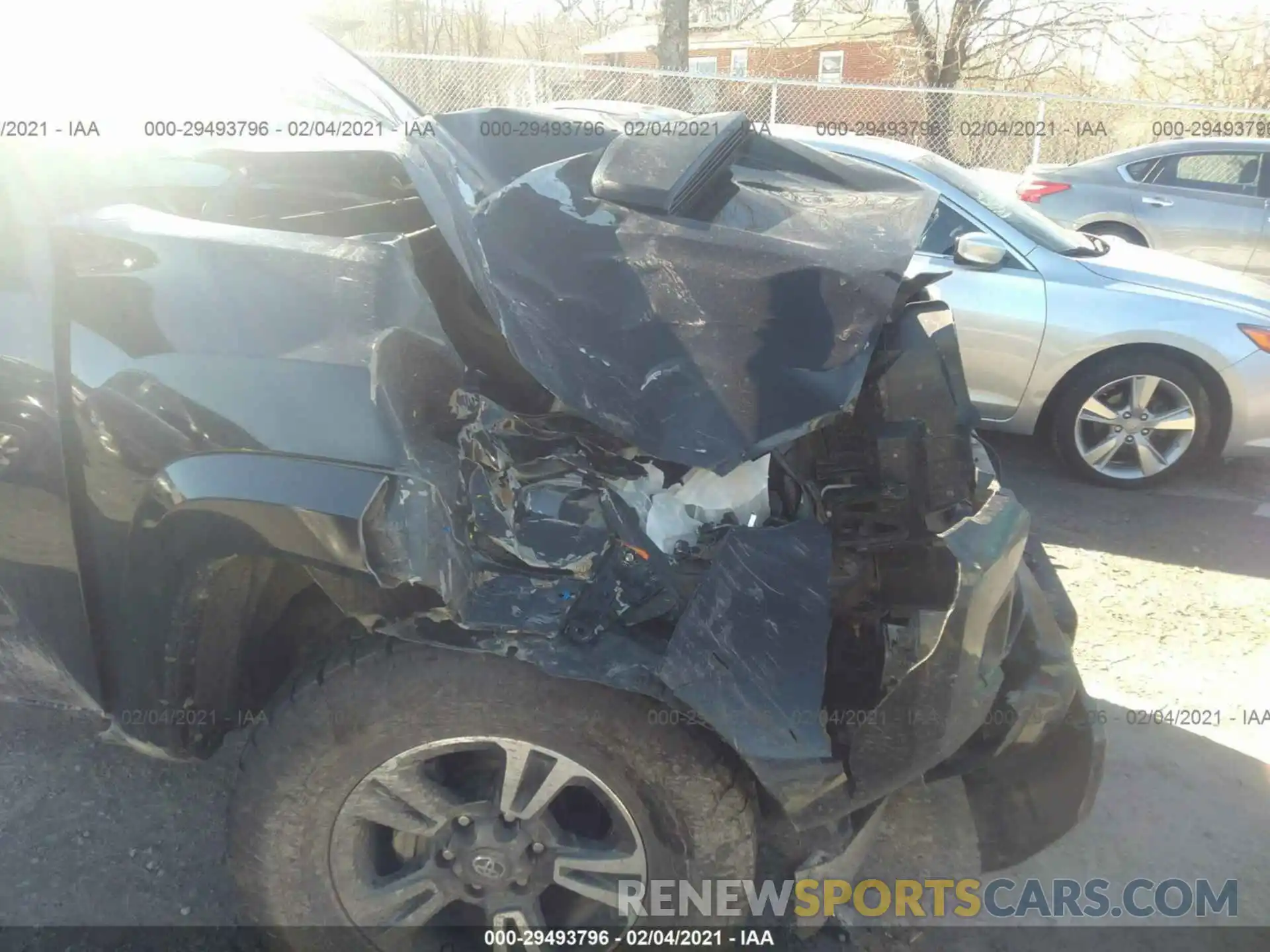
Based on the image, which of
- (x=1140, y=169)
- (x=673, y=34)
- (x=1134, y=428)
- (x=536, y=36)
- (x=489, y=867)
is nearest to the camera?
(x=489, y=867)

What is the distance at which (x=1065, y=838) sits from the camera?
8.91 ft

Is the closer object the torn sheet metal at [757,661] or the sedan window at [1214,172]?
the torn sheet metal at [757,661]

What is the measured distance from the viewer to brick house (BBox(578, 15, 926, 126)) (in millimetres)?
11875

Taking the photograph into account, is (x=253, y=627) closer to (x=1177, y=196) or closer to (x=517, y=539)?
(x=517, y=539)

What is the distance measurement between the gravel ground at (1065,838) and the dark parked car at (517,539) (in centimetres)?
54

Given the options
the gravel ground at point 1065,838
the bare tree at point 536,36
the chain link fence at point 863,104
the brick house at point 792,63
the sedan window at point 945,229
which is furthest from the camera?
the bare tree at point 536,36

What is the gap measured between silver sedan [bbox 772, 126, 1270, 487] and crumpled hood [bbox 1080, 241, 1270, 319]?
0.01m

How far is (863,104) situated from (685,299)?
1245 cm

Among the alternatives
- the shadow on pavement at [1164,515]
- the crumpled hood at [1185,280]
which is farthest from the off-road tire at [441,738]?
the crumpled hood at [1185,280]

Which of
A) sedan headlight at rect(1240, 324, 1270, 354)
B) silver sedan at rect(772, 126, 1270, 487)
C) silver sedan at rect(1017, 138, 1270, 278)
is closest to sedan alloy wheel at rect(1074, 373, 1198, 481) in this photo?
silver sedan at rect(772, 126, 1270, 487)

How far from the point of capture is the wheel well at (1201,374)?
15.6 ft

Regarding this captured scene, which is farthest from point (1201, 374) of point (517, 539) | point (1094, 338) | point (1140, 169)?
point (1140, 169)

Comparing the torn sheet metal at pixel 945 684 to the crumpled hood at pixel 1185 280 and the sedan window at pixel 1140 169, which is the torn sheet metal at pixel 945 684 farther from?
the sedan window at pixel 1140 169

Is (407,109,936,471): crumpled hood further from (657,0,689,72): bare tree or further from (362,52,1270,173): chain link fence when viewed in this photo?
(657,0,689,72): bare tree
